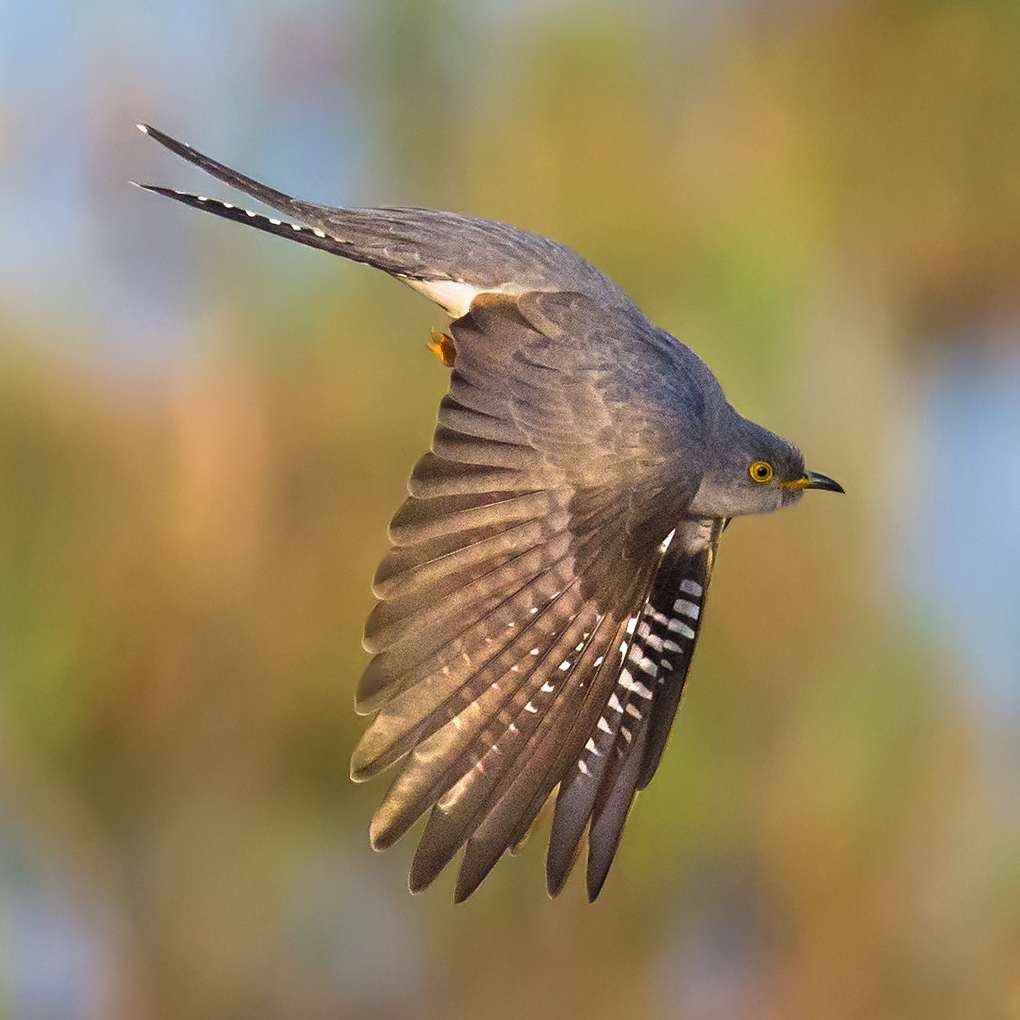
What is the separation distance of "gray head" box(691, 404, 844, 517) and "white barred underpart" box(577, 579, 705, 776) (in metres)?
0.29

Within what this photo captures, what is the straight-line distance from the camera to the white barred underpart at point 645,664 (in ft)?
10.2

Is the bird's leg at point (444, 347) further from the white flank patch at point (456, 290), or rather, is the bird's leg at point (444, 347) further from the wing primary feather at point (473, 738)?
the wing primary feather at point (473, 738)

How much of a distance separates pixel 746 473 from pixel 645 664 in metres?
0.58

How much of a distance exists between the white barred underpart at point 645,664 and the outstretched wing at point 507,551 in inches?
11.9

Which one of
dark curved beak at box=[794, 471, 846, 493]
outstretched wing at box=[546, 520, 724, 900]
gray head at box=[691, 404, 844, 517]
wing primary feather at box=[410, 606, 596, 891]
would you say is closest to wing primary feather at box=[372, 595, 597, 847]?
wing primary feather at box=[410, 606, 596, 891]

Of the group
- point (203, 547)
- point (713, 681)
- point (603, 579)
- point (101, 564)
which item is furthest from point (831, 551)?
point (603, 579)

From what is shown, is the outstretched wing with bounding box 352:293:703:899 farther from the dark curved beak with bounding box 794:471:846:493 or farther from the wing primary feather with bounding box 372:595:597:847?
the dark curved beak with bounding box 794:471:846:493

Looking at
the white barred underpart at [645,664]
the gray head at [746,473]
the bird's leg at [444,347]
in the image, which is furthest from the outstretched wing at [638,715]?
the bird's leg at [444,347]

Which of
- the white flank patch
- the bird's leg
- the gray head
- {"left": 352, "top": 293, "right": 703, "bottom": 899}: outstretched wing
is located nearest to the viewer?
{"left": 352, "top": 293, "right": 703, "bottom": 899}: outstretched wing

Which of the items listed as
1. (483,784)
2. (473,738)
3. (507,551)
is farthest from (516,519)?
(483,784)

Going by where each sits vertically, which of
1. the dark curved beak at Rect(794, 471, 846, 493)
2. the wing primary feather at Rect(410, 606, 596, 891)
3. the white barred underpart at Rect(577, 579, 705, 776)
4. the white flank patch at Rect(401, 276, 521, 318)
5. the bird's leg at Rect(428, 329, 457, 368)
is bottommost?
the wing primary feather at Rect(410, 606, 596, 891)

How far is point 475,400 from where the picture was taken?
257 centimetres

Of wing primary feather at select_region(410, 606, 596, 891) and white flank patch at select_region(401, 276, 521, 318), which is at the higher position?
white flank patch at select_region(401, 276, 521, 318)

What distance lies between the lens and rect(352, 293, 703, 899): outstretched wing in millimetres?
2590
